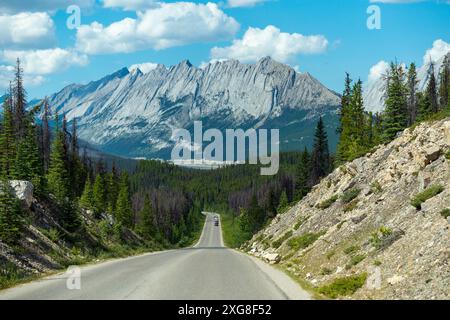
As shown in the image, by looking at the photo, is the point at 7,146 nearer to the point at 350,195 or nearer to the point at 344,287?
the point at 350,195

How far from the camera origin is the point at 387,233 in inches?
757

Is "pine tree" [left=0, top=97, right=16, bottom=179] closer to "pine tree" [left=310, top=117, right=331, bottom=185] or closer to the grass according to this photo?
"pine tree" [left=310, top=117, right=331, bottom=185]

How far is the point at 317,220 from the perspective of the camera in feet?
115

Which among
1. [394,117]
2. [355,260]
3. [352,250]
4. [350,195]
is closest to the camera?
[355,260]

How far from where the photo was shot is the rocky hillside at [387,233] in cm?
1421

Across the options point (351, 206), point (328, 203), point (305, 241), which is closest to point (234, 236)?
point (328, 203)

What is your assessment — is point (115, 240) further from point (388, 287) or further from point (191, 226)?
point (191, 226)

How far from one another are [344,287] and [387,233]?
469 cm

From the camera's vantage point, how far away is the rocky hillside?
14211 millimetres

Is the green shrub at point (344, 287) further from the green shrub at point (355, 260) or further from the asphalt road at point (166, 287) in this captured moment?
the green shrub at point (355, 260)

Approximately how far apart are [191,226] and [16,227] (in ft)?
527

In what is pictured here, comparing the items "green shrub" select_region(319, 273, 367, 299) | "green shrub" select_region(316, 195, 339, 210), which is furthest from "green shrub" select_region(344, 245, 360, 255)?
"green shrub" select_region(316, 195, 339, 210)

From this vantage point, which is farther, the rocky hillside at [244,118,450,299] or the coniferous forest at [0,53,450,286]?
the coniferous forest at [0,53,450,286]
